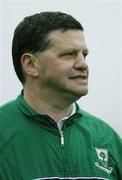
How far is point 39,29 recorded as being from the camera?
2486mm

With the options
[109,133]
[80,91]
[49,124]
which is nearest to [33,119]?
[49,124]

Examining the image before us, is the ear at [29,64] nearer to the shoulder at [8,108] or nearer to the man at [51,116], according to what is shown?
the man at [51,116]

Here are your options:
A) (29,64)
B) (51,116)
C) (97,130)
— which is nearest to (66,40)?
(29,64)

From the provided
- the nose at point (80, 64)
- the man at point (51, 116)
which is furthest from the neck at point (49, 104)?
the nose at point (80, 64)

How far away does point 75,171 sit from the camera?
2.38 metres

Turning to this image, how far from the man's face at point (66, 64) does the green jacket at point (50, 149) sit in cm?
18

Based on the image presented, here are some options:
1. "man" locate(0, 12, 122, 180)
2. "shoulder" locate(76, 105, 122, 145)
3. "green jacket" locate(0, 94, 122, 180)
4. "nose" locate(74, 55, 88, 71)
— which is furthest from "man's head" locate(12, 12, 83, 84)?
"shoulder" locate(76, 105, 122, 145)

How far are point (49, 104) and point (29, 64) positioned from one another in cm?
24

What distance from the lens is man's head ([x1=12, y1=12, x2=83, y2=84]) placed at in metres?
2.46

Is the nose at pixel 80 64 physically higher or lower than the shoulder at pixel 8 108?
higher

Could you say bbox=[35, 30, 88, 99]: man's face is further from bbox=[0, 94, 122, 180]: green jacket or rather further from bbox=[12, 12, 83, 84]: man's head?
bbox=[0, 94, 122, 180]: green jacket

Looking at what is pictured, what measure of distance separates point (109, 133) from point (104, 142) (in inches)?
3.6

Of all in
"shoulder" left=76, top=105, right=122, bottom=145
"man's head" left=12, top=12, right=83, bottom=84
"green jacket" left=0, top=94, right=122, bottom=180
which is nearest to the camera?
"green jacket" left=0, top=94, right=122, bottom=180

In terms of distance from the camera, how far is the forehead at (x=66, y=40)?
2414 millimetres
